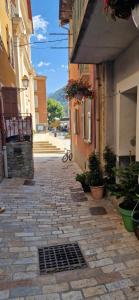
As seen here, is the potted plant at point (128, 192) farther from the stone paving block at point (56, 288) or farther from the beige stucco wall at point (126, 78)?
the stone paving block at point (56, 288)

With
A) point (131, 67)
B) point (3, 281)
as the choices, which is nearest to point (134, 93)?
point (131, 67)

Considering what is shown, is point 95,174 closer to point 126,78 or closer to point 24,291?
point 126,78

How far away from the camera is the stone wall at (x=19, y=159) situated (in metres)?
7.07

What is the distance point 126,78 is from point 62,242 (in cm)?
299

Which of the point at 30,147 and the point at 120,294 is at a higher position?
the point at 30,147

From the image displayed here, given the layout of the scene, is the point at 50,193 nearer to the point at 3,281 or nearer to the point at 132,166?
the point at 132,166

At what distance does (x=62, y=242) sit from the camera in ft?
10.3

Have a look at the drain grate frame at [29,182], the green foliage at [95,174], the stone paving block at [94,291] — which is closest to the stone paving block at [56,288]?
the stone paving block at [94,291]

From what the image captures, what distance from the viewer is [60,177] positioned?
7680 mm

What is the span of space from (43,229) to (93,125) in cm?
341

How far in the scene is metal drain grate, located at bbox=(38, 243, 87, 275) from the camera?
8.41 ft

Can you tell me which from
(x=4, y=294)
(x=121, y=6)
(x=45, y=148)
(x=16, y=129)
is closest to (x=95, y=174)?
(x=4, y=294)

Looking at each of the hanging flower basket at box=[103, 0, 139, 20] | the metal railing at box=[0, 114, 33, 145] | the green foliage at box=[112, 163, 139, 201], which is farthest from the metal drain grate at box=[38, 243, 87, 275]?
the metal railing at box=[0, 114, 33, 145]

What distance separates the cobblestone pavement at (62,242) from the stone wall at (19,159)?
6.88 ft
